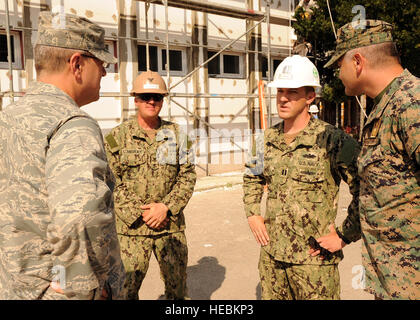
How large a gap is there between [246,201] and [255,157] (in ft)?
1.06

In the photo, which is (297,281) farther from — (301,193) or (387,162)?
(387,162)

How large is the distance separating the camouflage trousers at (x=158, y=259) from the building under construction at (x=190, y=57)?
5.35m

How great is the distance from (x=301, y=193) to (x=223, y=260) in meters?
A: 2.56

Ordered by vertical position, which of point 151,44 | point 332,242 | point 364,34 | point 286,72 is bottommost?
point 332,242

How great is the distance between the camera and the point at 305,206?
2350 millimetres

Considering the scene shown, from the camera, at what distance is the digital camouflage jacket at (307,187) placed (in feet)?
7.57

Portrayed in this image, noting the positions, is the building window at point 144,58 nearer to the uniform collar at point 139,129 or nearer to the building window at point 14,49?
the building window at point 14,49

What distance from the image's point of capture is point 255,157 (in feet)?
8.80

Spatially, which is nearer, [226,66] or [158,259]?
[158,259]

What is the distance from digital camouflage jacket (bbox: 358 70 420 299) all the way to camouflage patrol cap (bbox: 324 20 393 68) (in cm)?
22

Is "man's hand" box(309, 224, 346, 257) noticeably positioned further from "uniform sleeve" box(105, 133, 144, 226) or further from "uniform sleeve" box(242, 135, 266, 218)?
"uniform sleeve" box(105, 133, 144, 226)

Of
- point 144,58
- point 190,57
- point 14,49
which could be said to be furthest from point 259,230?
point 190,57

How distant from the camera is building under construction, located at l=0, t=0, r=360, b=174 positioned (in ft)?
25.0

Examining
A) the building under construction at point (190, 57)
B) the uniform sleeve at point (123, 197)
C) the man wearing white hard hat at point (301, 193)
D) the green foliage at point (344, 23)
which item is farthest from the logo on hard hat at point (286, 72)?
the green foliage at point (344, 23)
